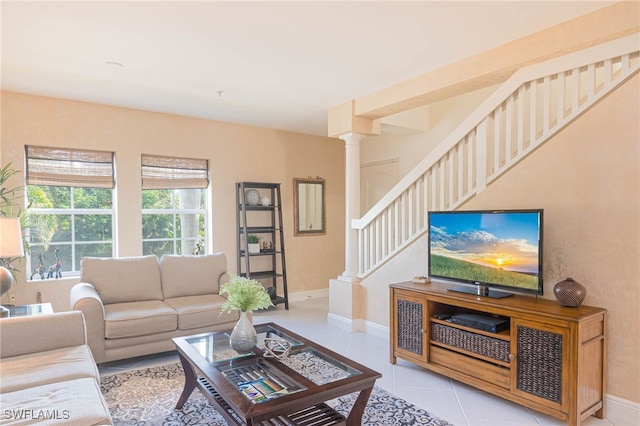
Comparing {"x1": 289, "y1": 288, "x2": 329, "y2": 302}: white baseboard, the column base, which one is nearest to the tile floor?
the column base

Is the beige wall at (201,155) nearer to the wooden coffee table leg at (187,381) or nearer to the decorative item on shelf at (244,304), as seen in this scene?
the wooden coffee table leg at (187,381)

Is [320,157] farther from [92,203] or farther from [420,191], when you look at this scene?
[92,203]

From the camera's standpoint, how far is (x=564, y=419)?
2.34 meters

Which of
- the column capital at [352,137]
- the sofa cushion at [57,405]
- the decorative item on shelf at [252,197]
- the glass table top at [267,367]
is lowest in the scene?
the glass table top at [267,367]

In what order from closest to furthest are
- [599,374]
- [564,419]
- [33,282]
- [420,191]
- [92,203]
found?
1. [564,419]
2. [599,374]
3. [420,191]
4. [33,282]
5. [92,203]

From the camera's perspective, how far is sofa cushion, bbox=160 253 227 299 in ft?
13.2

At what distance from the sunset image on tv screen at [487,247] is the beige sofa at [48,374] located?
100 inches

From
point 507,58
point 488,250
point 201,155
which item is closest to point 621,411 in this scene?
point 488,250

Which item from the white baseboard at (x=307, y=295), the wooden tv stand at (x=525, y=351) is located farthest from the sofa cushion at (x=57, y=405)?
the white baseboard at (x=307, y=295)

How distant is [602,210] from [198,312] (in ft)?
10.7

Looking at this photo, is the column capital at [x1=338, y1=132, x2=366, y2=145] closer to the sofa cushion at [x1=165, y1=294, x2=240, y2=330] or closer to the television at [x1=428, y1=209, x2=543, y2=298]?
the television at [x1=428, y1=209, x2=543, y2=298]

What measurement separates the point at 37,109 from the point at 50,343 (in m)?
2.89

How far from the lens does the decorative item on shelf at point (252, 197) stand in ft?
18.2

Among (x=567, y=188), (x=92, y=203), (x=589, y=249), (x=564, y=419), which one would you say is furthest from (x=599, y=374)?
(x=92, y=203)
